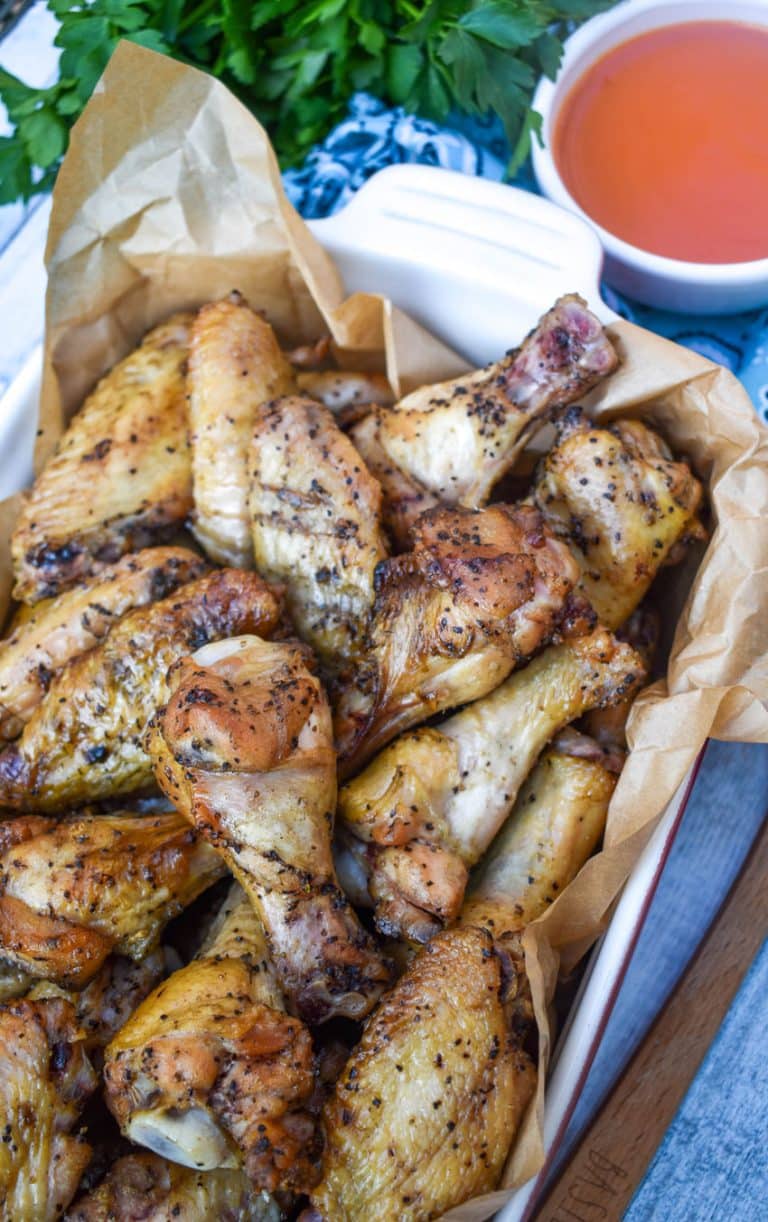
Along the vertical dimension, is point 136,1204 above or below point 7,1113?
below

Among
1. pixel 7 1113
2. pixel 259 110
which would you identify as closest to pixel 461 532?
pixel 7 1113

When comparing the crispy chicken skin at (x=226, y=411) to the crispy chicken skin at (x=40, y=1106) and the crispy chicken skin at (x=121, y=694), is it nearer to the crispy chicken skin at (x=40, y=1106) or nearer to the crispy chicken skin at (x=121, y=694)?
the crispy chicken skin at (x=121, y=694)

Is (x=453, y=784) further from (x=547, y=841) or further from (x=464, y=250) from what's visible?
(x=464, y=250)

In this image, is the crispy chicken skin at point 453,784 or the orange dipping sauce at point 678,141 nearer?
the crispy chicken skin at point 453,784

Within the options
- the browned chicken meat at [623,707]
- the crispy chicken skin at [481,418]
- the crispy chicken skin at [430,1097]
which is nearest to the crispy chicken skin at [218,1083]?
the crispy chicken skin at [430,1097]

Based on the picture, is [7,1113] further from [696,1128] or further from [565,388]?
[565,388]

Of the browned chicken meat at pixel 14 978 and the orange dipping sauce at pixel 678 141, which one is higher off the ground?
the orange dipping sauce at pixel 678 141

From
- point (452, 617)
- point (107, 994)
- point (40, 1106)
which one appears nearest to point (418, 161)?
point (452, 617)
